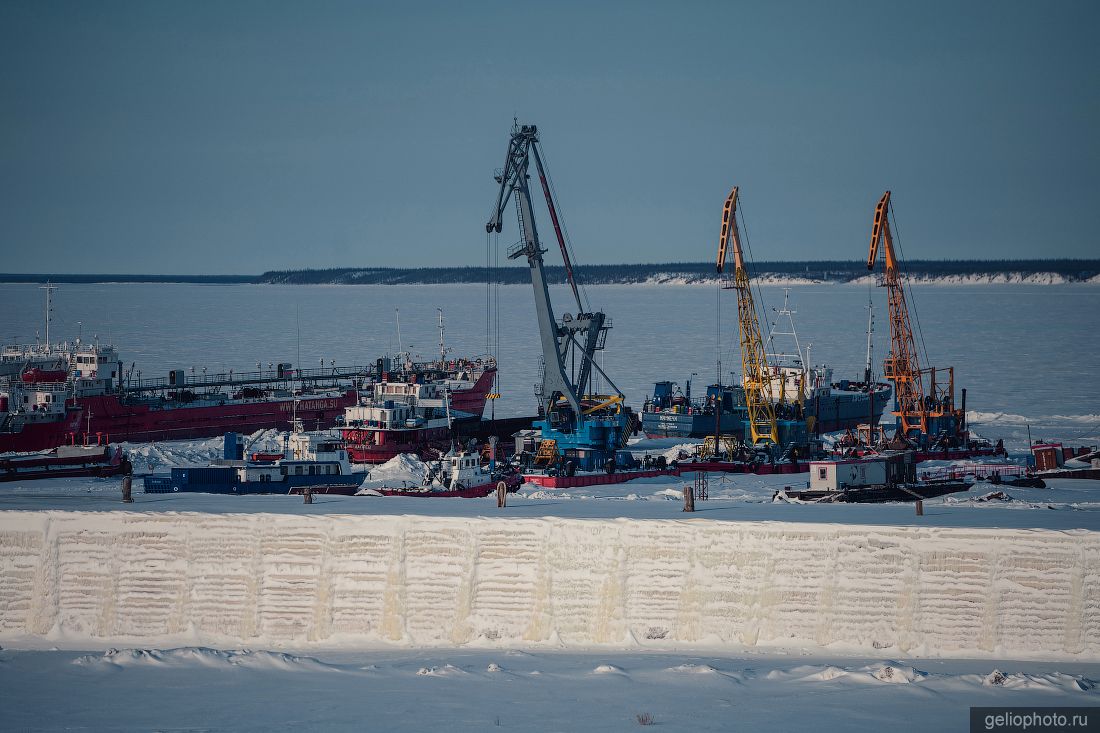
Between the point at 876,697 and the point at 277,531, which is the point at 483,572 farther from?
the point at 876,697

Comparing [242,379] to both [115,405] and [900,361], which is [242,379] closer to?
[115,405]

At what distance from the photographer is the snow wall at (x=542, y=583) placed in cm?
2030

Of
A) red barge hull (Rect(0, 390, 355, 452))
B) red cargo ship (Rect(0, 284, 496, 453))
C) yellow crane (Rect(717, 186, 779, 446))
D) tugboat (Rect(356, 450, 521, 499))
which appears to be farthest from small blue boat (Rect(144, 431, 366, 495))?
yellow crane (Rect(717, 186, 779, 446))

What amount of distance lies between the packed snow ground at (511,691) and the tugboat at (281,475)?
764 inches

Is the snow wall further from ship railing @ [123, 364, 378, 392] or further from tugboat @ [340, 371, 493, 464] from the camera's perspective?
ship railing @ [123, 364, 378, 392]

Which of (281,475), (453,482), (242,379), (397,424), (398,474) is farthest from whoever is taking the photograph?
(242,379)

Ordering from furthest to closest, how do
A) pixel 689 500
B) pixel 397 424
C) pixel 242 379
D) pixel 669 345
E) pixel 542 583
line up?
pixel 669 345 → pixel 242 379 → pixel 397 424 → pixel 689 500 → pixel 542 583

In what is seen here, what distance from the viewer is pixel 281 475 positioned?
4134cm

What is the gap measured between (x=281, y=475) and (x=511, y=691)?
80.2ft

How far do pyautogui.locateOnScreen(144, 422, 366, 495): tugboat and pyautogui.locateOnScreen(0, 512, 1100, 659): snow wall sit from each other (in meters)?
16.9

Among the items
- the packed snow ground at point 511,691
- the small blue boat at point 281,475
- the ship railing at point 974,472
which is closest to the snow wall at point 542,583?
the packed snow ground at point 511,691

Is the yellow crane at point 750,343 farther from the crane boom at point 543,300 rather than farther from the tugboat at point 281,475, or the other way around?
the tugboat at point 281,475

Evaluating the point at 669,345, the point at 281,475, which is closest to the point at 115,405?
the point at 281,475

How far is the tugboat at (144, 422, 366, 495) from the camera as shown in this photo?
40.2 metres
